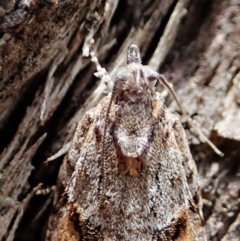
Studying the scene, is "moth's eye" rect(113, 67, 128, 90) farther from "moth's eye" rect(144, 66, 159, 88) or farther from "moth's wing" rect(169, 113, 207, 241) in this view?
"moth's wing" rect(169, 113, 207, 241)

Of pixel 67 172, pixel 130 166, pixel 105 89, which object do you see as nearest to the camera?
pixel 130 166

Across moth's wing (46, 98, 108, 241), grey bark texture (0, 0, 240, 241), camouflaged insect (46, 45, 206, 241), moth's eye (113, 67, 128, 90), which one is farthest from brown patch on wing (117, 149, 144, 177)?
grey bark texture (0, 0, 240, 241)

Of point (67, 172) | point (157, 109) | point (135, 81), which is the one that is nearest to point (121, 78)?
point (135, 81)

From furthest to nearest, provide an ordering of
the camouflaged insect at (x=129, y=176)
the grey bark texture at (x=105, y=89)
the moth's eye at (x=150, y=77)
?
the grey bark texture at (x=105, y=89)
the moth's eye at (x=150, y=77)
the camouflaged insect at (x=129, y=176)

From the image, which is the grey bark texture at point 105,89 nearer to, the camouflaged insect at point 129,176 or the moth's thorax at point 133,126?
the camouflaged insect at point 129,176

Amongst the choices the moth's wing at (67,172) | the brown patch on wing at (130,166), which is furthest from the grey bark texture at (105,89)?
the brown patch on wing at (130,166)

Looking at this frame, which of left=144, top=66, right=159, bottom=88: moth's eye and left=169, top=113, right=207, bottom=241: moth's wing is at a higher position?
left=144, top=66, right=159, bottom=88: moth's eye

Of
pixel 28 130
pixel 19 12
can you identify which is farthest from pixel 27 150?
pixel 19 12

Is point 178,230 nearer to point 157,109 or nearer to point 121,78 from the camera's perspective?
point 157,109
